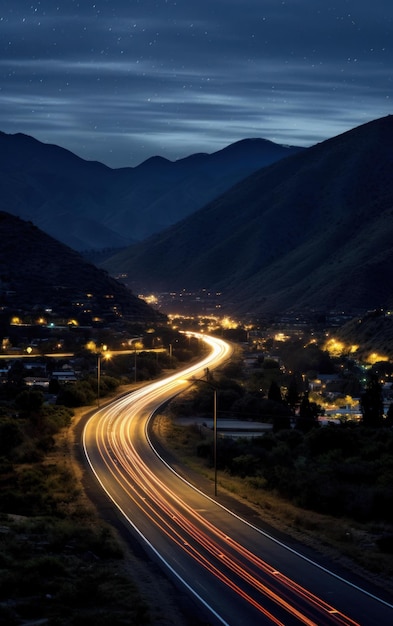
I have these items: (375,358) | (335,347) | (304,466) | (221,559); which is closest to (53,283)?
(335,347)

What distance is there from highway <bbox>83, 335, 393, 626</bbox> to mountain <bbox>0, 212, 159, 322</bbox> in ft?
275

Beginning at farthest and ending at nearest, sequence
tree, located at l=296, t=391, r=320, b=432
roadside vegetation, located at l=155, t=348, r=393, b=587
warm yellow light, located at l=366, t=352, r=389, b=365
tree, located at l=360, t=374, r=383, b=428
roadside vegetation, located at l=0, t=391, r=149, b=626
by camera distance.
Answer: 1. warm yellow light, located at l=366, t=352, r=389, b=365
2. tree, located at l=360, t=374, r=383, b=428
3. tree, located at l=296, t=391, r=320, b=432
4. roadside vegetation, located at l=155, t=348, r=393, b=587
5. roadside vegetation, located at l=0, t=391, r=149, b=626

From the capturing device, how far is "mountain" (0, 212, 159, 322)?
133375mm

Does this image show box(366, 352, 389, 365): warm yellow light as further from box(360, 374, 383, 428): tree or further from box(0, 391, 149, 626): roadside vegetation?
box(0, 391, 149, 626): roadside vegetation

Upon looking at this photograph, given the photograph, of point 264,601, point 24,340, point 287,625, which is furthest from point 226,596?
point 24,340

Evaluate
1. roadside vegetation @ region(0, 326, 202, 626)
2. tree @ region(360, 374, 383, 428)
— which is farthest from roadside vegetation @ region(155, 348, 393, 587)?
roadside vegetation @ region(0, 326, 202, 626)

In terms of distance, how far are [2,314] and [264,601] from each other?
103429 millimetres

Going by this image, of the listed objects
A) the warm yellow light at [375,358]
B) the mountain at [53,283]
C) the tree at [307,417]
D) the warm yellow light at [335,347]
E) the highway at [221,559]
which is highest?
the mountain at [53,283]

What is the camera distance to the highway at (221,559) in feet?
74.7

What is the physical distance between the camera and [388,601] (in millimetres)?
24188

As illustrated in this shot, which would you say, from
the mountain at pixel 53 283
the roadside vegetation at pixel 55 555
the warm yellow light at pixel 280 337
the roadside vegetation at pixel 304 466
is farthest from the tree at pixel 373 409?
the mountain at pixel 53 283

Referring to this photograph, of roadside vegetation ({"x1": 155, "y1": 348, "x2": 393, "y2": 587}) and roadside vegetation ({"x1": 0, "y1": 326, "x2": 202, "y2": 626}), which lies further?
roadside vegetation ({"x1": 155, "y1": 348, "x2": 393, "y2": 587})

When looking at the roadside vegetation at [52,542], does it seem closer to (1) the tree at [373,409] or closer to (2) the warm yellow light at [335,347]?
(1) the tree at [373,409]

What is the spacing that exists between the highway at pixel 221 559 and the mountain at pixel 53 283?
83.9 metres
